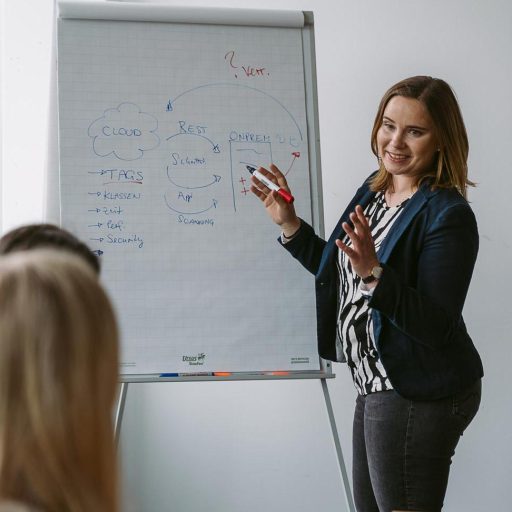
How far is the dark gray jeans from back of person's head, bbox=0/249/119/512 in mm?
1233

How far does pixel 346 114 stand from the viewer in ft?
10.6

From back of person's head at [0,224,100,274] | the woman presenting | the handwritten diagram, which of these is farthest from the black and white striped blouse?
back of person's head at [0,224,100,274]

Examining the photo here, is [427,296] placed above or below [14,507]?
above

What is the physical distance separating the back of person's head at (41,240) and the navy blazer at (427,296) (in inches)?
32.6

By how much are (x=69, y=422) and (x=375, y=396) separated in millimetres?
1340

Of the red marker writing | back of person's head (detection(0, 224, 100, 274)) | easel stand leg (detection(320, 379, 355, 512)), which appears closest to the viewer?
back of person's head (detection(0, 224, 100, 274))

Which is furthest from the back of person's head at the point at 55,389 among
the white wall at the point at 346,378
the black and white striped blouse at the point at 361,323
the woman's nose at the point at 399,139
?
the white wall at the point at 346,378

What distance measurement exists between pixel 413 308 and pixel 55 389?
1216 mm

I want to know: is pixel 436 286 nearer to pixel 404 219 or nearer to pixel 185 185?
pixel 404 219

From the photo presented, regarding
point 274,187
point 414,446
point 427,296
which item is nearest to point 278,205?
point 274,187

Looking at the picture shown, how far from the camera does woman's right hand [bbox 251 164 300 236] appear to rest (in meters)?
2.33

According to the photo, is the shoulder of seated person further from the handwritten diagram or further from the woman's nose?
the handwritten diagram

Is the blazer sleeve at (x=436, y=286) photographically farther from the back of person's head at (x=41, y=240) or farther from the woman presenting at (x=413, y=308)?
the back of person's head at (x=41, y=240)

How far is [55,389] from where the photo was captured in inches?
31.5
